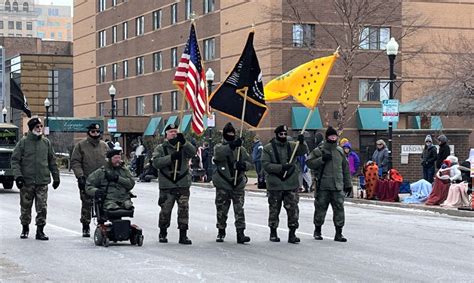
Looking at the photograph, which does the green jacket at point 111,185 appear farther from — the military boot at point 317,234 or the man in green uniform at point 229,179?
the military boot at point 317,234

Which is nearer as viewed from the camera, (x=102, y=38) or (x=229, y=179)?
(x=229, y=179)

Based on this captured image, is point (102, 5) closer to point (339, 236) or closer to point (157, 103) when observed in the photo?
point (157, 103)

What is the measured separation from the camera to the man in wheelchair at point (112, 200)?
13477 mm

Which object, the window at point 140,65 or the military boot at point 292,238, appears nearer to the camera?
the military boot at point 292,238

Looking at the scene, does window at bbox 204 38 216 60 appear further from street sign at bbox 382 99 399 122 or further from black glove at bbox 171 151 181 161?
black glove at bbox 171 151 181 161

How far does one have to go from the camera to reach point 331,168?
14820mm

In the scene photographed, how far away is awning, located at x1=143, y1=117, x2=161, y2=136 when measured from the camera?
62.9 meters

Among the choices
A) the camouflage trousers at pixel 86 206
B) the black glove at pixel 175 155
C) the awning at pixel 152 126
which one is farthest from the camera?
the awning at pixel 152 126

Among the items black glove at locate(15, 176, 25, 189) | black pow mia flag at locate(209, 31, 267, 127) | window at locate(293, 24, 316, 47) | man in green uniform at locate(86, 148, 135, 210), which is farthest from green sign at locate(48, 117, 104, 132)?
man in green uniform at locate(86, 148, 135, 210)

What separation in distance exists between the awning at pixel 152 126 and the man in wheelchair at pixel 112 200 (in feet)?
161

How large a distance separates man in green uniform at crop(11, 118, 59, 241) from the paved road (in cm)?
50

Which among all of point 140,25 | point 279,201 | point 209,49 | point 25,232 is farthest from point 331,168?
point 140,25

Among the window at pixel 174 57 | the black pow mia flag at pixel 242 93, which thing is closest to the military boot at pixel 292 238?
the black pow mia flag at pixel 242 93

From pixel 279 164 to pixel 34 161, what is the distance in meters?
4.08
